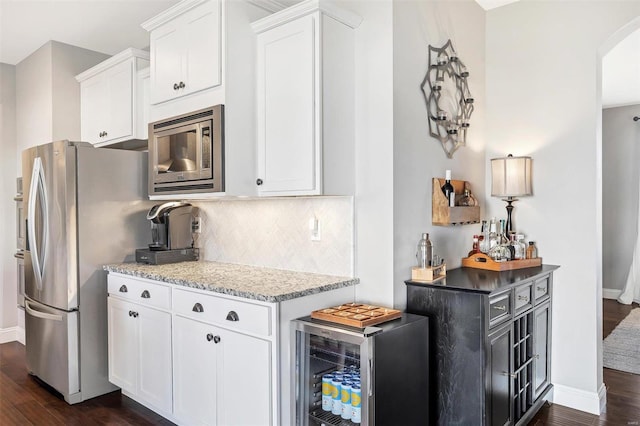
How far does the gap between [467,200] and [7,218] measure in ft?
14.1

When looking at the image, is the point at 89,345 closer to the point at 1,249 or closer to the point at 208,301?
the point at 208,301

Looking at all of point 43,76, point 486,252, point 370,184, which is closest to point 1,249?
point 43,76

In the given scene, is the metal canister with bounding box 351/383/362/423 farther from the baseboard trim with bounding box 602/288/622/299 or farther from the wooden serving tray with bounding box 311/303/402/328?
the baseboard trim with bounding box 602/288/622/299

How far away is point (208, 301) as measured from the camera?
232 centimetres

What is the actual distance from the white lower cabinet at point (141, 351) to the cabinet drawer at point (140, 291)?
4cm

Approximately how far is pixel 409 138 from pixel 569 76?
4.28 ft

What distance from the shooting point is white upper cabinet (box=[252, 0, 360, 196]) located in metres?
2.32

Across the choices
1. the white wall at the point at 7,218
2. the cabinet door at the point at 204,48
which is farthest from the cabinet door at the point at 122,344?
the white wall at the point at 7,218

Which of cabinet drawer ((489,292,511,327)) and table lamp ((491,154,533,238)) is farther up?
table lamp ((491,154,533,238))

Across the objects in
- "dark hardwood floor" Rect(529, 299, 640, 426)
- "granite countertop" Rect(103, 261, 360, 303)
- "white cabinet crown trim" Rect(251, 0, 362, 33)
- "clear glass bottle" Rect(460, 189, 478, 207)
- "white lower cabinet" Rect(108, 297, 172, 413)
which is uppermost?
"white cabinet crown trim" Rect(251, 0, 362, 33)

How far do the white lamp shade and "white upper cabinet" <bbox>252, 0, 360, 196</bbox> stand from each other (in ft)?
3.75

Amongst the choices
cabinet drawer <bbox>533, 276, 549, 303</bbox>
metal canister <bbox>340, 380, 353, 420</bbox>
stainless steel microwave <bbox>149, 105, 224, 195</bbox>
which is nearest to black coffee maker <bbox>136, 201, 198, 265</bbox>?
stainless steel microwave <bbox>149, 105, 224, 195</bbox>

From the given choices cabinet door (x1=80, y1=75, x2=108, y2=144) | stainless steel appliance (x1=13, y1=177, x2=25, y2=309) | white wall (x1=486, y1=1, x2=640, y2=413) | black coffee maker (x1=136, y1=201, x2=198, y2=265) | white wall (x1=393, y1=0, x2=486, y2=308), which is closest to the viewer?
white wall (x1=393, y1=0, x2=486, y2=308)

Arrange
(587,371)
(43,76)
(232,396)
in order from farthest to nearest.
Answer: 1. (43,76)
2. (587,371)
3. (232,396)
